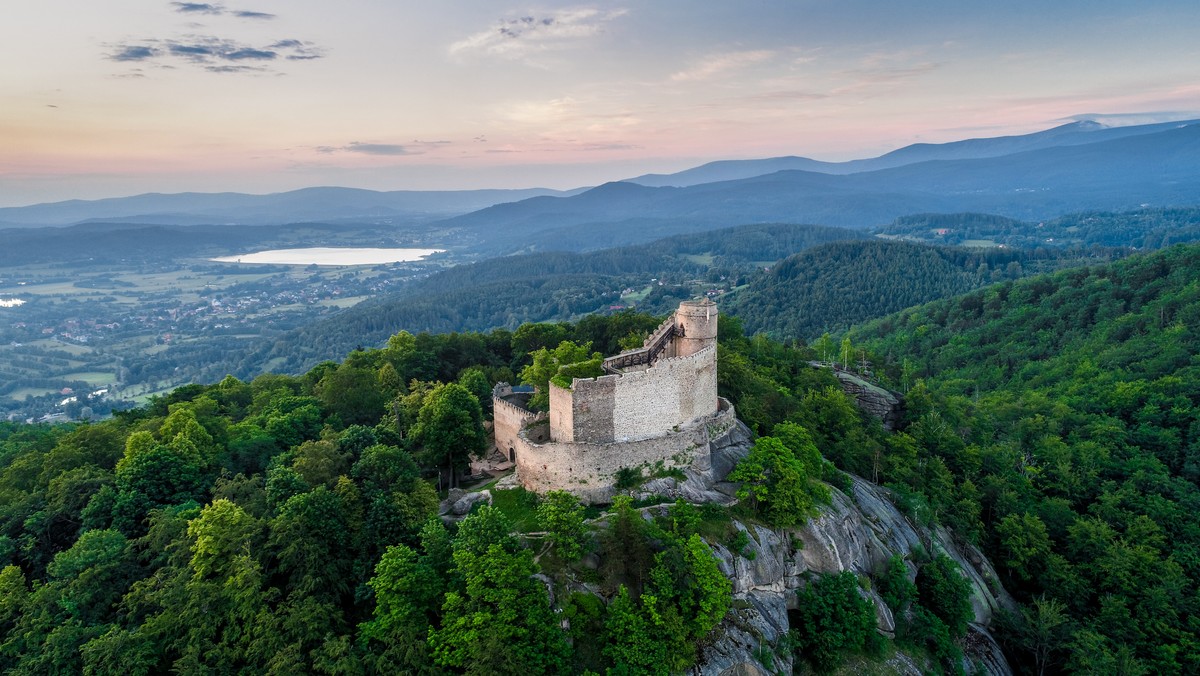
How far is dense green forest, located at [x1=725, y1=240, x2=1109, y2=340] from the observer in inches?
5969

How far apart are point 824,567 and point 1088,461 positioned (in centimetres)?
3570

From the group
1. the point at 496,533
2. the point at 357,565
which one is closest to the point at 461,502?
the point at 357,565

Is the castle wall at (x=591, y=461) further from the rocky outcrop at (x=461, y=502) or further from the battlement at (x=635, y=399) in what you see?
the rocky outcrop at (x=461, y=502)

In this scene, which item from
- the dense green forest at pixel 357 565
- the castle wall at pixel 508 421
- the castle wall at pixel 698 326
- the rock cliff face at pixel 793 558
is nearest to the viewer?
the dense green forest at pixel 357 565

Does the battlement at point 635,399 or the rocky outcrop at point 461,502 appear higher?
the battlement at point 635,399

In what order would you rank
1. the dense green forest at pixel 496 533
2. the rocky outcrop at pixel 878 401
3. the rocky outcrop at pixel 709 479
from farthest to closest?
the rocky outcrop at pixel 878 401
the rocky outcrop at pixel 709 479
the dense green forest at pixel 496 533

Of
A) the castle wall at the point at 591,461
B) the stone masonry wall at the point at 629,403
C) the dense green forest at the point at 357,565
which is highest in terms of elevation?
the stone masonry wall at the point at 629,403

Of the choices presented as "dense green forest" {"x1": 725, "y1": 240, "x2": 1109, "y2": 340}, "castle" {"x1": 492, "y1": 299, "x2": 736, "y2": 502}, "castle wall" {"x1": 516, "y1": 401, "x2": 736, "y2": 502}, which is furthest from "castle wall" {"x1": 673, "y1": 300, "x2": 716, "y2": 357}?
"dense green forest" {"x1": 725, "y1": 240, "x2": 1109, "y2": 340}

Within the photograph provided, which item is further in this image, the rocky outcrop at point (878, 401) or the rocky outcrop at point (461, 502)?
the rocky outcrop at point (878, 401)

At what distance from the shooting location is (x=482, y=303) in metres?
187

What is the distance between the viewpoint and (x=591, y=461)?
30.4m

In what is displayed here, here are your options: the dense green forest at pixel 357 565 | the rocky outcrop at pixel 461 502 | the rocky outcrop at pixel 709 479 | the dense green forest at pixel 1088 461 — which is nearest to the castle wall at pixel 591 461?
the rocky outcrop at pixel 709 479

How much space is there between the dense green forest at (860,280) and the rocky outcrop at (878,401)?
7918 centimetres

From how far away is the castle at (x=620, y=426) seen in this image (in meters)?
30.5
